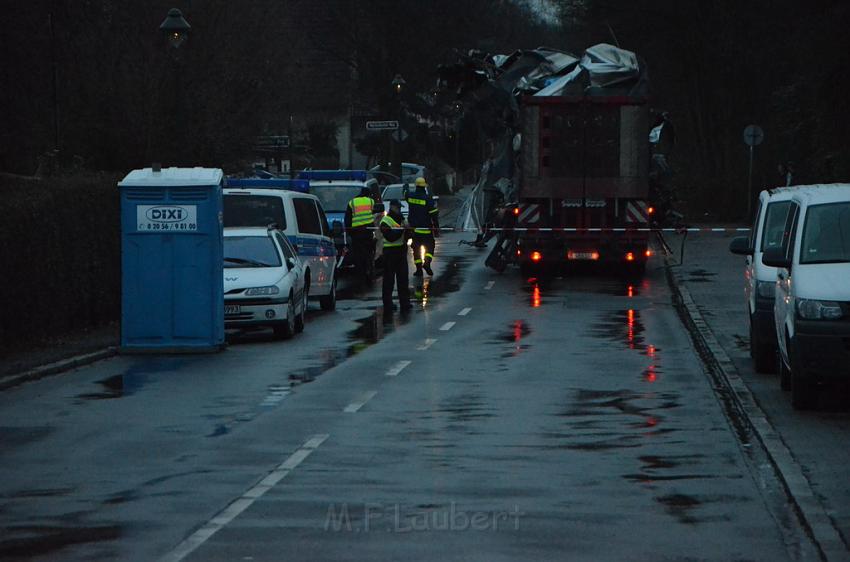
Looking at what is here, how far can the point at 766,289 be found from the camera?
60.3 ft

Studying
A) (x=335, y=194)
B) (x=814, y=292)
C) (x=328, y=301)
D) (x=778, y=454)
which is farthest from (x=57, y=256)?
(x=335, y=194)

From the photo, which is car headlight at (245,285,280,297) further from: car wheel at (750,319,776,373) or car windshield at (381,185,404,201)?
car windshield at (381,185,404,201)

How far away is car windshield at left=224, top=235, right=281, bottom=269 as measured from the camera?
24672 millimetres

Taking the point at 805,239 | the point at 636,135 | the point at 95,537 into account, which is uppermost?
the point at 636,135

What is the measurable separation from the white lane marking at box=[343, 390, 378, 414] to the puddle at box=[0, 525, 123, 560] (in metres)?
5.76

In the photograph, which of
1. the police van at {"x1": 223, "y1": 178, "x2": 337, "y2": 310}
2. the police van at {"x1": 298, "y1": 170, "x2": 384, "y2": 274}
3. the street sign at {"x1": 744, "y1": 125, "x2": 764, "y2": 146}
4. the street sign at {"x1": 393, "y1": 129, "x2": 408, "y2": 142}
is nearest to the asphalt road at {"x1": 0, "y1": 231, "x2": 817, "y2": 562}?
the police van at {"x1": 223, "y1": 178, "x2": 337, "y2": 310}

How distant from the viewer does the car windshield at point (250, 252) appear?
24.7 meters

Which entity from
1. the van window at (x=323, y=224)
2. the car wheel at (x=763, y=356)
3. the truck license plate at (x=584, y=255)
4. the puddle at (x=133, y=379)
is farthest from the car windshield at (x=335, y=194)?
the car wheel at (x=763, y=356)

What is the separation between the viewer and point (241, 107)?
43.5m

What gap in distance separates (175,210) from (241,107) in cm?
2184

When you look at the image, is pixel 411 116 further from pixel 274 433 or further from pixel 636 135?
pixel 274 433

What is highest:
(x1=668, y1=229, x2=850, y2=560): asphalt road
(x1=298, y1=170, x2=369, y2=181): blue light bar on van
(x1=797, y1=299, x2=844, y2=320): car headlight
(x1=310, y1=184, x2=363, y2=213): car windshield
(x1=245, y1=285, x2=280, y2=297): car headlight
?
(x1=298, y1=170, x2=369, y2=181): blue light bar on van

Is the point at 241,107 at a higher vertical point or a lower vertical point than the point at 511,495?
higher

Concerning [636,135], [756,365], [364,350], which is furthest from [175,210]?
[636,135]
